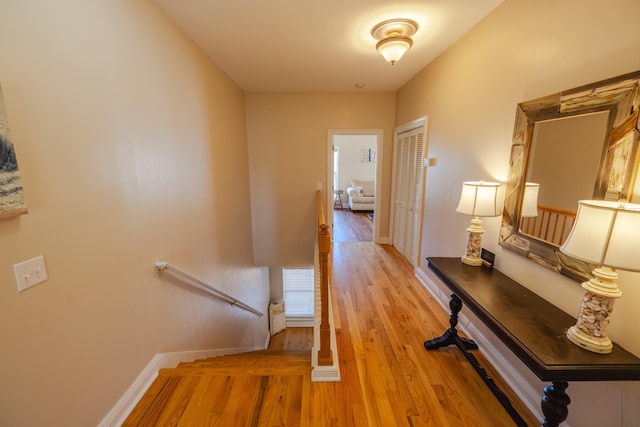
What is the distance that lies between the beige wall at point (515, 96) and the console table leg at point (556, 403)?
0.27 m

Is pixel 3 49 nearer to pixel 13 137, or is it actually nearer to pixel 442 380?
pixel 13 137

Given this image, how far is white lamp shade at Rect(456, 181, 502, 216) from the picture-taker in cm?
177

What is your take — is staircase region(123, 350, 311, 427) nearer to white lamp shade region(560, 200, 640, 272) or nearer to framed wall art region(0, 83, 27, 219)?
framed wall art region(0, 83, 27, 219)

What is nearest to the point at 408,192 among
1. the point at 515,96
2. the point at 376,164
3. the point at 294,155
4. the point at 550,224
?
the point at 376,164

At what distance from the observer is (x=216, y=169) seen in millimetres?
3025

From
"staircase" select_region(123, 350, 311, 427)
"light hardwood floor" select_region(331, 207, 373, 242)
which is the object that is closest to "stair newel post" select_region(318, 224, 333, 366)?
"staircase" select_region(123, 350, 311, 427)

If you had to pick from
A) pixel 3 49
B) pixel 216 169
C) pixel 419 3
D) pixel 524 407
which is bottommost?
pixel 524 407

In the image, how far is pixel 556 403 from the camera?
1126mm

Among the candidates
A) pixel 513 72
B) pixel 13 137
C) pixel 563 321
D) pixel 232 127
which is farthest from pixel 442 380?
pixel 232 127

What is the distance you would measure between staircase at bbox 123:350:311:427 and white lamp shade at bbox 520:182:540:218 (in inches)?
68.9

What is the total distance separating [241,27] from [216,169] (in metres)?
1.46

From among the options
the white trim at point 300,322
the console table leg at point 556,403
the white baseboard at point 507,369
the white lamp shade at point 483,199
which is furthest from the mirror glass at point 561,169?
the white trim at point 300,322

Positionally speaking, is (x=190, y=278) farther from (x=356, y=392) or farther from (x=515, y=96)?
(x=515, y=96)

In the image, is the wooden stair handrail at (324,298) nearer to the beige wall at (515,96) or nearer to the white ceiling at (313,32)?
the beige wall at (515,96)
